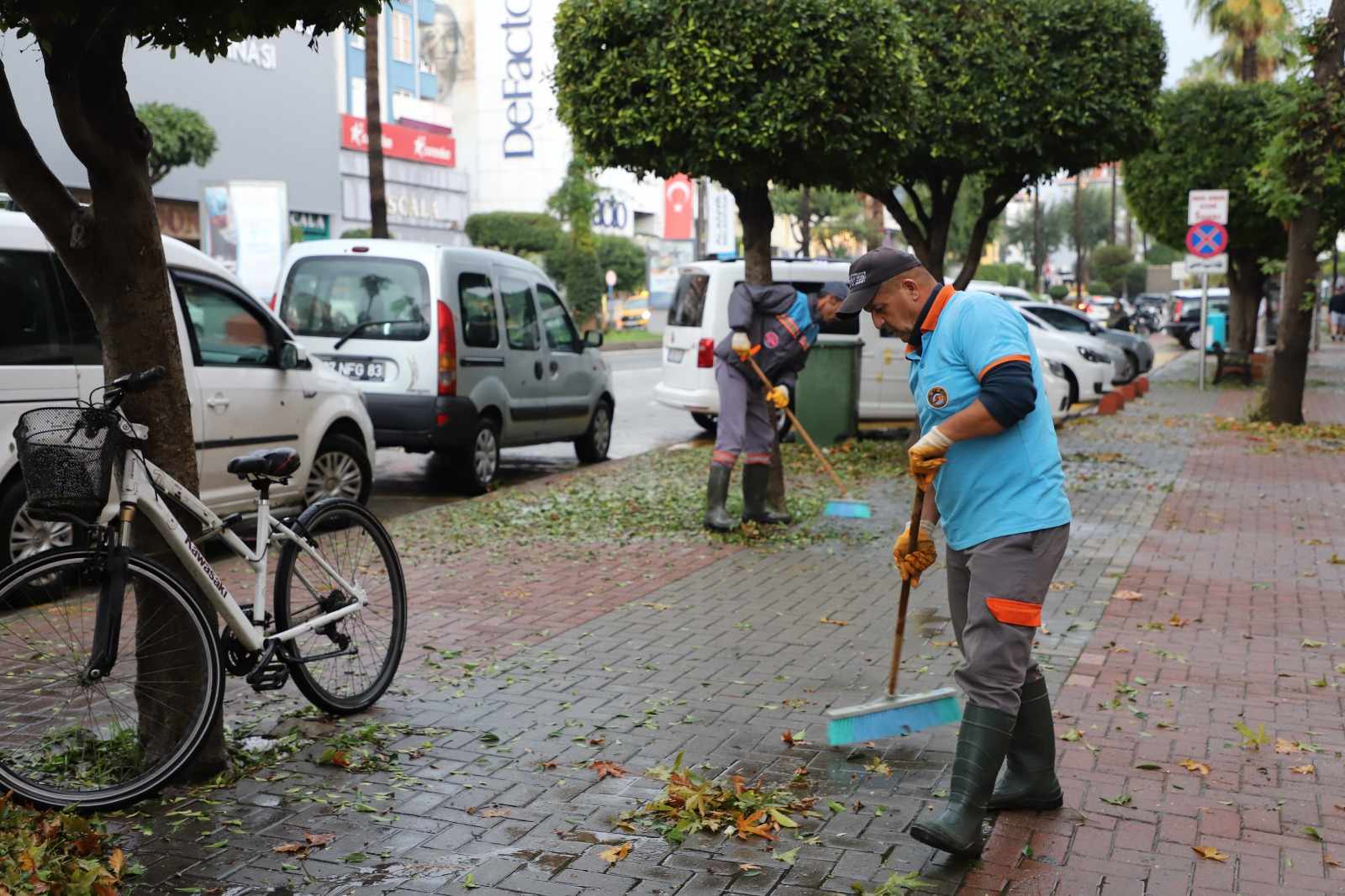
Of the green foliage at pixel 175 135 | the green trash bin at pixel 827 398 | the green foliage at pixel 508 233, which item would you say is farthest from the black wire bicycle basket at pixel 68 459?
the green foliage at pixel 508 233

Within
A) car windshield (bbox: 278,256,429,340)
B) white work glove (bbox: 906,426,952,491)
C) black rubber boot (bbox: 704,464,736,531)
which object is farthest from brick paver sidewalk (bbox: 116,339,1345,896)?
car windshield (bbox: 278,256,429,340)

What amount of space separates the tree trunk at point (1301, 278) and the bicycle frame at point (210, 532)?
14603mm

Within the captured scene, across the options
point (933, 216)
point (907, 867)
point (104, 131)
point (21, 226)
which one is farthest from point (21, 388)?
point (933, 216)

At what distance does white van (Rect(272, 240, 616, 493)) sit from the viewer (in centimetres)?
1128

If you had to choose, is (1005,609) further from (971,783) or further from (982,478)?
(971,783)

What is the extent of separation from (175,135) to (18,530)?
25029 millimetres

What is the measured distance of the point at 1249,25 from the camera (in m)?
31.9

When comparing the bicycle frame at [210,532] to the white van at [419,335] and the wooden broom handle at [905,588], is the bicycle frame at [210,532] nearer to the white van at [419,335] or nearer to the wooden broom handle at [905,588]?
the wooden broom handle at [905,588]

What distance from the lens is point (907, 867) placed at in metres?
3.95

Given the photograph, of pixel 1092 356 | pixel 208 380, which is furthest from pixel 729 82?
pixel 1092 356

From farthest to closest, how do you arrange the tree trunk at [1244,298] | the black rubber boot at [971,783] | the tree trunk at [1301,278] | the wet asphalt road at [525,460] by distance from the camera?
the tree trunk at [1244,298], the tree trunk at [1301,278], the wet asphalt road at [525,460], the black rubber boot at [971,783]

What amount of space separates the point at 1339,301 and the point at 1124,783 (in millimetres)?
35367

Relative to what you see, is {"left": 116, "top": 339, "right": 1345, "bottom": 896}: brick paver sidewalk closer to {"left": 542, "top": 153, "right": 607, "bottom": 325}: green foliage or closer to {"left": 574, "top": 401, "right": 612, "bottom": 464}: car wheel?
{"left": 574, "top": 401, "right": 612, "bottom": 464}: car wheel

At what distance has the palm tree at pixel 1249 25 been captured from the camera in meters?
31.8
